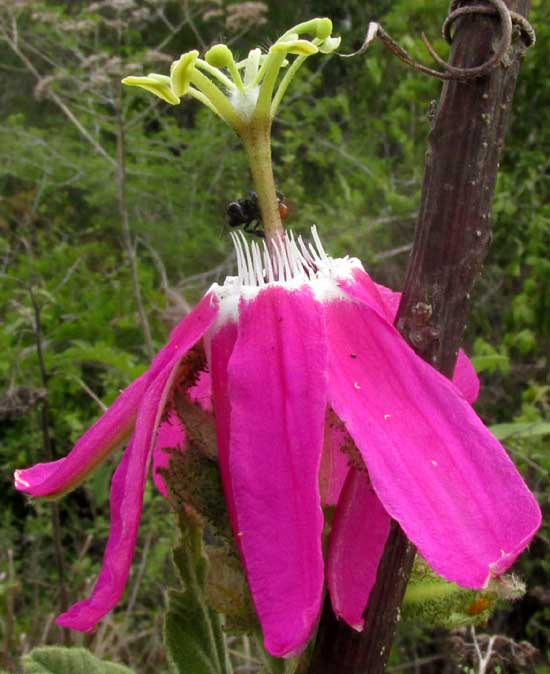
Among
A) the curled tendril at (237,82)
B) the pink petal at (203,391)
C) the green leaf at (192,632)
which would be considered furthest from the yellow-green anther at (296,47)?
the green leaf at (192,632)

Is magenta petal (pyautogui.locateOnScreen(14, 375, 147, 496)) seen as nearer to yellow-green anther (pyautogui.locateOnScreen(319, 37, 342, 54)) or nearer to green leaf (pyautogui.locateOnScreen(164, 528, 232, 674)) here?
green leaf (pyautogui.locateOnScreen(164, 528, 232, 674))

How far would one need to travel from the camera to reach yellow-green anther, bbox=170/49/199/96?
→ 567 mm

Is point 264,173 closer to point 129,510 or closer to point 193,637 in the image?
point 129,510

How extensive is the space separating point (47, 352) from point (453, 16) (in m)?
2.59

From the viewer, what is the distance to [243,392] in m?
0.54

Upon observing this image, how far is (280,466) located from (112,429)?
0.56 feet

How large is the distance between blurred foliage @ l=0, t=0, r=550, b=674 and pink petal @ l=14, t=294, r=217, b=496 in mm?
825

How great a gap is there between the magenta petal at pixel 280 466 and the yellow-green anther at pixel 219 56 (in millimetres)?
180

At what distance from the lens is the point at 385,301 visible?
0.68 meters

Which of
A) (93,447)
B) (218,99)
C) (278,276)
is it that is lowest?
(93,447)

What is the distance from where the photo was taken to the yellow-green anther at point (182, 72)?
0.57 metres

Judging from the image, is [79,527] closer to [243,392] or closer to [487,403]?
[487,403]

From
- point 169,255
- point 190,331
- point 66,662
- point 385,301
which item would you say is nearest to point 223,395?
point 190,331

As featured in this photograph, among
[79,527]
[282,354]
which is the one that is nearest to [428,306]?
[282,354]
